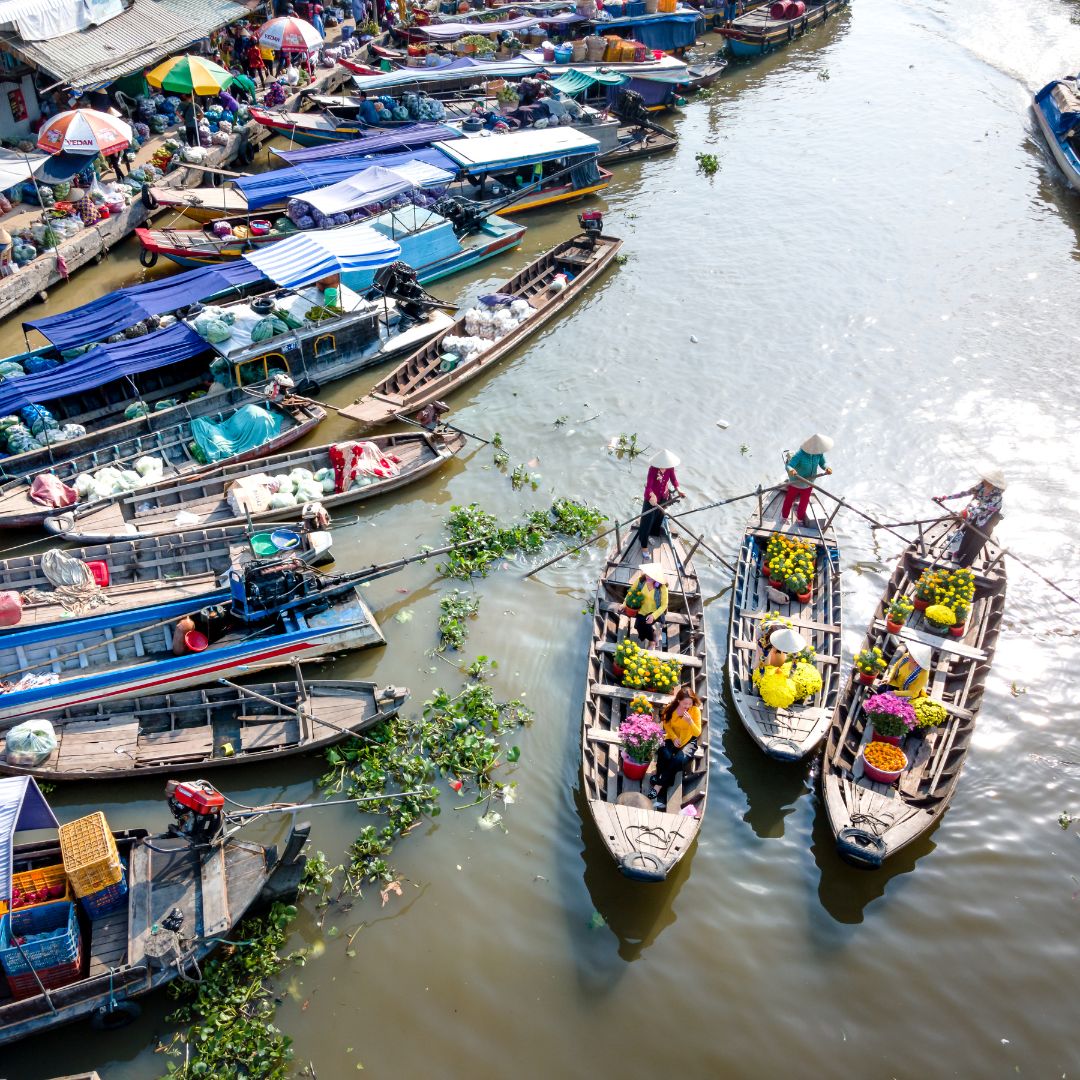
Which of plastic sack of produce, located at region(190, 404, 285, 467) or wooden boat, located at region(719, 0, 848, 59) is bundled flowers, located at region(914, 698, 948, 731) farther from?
wooden boat, located at region(719, 0, 848, 59)

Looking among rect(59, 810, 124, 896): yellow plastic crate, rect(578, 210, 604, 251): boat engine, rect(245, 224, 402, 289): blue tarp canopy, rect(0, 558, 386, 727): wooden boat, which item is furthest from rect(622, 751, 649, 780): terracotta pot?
rect(578, 210, 604, 251): boat engine

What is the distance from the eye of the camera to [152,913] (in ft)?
34.8

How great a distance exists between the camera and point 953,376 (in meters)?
23.3

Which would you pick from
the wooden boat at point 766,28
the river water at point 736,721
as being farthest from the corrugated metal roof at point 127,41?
the wooden boat at point 766,28

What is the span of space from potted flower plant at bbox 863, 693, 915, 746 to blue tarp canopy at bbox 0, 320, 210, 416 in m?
16.1

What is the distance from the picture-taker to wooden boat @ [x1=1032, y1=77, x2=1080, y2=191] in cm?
3400

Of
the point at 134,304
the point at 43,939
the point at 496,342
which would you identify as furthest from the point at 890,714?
the point at 134,304

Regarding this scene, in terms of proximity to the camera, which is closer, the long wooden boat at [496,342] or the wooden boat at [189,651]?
the wooden boat at [189,651]

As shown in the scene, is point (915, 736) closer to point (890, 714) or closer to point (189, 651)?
point (890, 714)

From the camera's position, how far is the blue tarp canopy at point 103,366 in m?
18.2

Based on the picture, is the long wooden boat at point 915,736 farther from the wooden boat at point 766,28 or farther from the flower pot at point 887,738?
the wooden boat at point 766,28

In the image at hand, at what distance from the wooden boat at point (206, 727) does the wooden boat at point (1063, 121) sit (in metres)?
35.0

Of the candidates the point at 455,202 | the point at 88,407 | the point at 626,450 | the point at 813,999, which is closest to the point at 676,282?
the point at 455,202

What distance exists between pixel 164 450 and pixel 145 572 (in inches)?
150
